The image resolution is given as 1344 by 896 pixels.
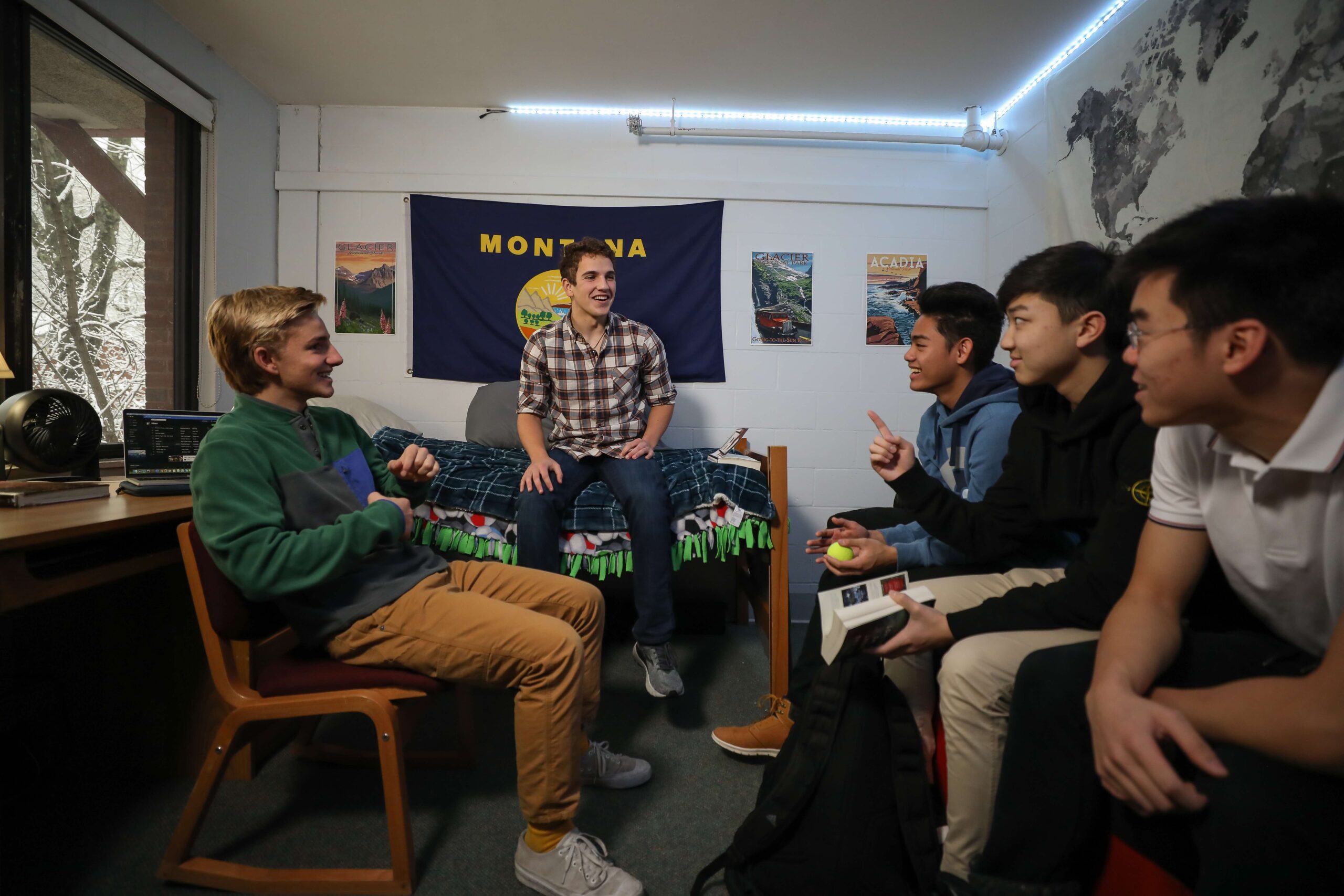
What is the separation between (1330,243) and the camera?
835mm

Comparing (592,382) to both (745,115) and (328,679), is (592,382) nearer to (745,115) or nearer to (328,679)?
(328,679)

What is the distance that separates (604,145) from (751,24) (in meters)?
1.03

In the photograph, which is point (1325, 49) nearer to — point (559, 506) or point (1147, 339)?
point (1147, 339)

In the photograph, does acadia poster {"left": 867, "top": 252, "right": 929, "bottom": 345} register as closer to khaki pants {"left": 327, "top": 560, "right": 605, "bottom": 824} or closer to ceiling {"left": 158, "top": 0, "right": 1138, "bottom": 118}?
ceiling {"left": 158, "top": 0, "right": 1138, "bottom": 118}

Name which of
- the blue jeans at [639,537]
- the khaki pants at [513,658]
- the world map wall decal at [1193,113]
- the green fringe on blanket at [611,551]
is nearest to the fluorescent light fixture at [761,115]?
the world map wall decal at [1193,113]

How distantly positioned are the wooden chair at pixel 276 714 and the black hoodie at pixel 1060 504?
3.54ft

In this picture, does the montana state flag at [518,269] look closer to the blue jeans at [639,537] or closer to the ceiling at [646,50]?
the ceiling at [646,50]

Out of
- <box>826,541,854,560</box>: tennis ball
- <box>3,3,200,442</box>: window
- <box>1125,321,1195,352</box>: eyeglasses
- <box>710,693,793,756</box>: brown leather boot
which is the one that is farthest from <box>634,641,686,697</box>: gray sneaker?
<box>3,3,200,442</box>: window

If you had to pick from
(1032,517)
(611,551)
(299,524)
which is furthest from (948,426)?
(299,524)

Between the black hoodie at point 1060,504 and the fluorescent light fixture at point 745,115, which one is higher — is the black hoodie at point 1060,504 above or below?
below

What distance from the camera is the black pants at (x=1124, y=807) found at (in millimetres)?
762

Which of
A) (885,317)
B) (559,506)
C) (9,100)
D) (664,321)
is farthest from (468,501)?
(885,317)

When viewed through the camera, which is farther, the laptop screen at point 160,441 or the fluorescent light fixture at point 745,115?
the fluorescent light fixture at point 745,115

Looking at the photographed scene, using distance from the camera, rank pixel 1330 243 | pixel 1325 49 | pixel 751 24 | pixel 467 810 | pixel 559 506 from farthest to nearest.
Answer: pixel 751 24 → pixel 559 506 → pixel 1325 49 → pixel 467 810 → pixel 1330 243
